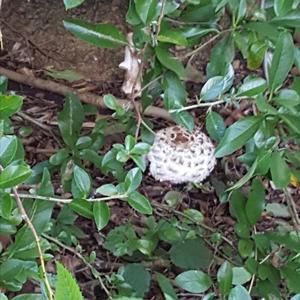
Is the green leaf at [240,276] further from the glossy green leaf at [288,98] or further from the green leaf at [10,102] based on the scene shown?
the green leaf at [10,102]

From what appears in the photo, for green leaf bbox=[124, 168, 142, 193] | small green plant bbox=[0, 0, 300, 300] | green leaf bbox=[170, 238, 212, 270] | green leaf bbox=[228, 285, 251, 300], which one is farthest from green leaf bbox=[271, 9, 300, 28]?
green leaf bbox=[170, 238, 212, 270]

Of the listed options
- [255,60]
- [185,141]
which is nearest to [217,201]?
[185,141]

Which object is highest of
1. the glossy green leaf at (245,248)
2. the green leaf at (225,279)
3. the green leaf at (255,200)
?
the green leaf at (225,279)

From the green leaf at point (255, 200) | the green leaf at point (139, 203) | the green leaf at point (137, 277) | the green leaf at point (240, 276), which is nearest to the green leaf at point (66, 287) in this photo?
the green leaf at point (139, 203)

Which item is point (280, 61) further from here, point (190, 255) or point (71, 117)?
point (190, 255)

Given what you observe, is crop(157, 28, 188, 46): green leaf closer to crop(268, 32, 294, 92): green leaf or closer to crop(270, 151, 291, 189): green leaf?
crop(268, 32, 294, 92): green leaf

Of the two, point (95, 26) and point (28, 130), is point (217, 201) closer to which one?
point (28, 130)
